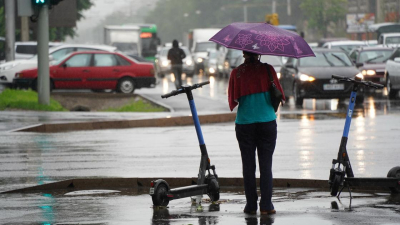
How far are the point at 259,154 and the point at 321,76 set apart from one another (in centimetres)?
1707

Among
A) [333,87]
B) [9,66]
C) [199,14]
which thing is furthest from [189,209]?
[199,14]

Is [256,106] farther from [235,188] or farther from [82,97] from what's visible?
[82,97]

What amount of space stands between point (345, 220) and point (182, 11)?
14104cm

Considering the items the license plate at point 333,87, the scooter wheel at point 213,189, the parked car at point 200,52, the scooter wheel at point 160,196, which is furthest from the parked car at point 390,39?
the scooter wheel at point 160,196

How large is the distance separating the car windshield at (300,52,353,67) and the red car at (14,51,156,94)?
6.59 metres

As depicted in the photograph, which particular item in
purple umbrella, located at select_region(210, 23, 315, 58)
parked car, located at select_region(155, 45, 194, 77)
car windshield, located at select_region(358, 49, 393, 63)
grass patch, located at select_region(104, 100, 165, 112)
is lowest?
parked car, located at select_region(155, 45, 194, 77)

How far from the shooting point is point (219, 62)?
49375 mm

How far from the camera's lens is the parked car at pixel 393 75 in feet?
87.6

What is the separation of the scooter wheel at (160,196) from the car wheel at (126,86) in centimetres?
2210

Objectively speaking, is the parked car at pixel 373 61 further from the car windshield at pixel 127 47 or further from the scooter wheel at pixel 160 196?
the car windshield at pixel 127 47

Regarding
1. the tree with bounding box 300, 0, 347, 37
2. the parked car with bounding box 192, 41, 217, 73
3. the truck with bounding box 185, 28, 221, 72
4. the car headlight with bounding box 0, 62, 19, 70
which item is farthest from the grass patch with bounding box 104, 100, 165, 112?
the tree with bounding box 300, 0, 347, 37

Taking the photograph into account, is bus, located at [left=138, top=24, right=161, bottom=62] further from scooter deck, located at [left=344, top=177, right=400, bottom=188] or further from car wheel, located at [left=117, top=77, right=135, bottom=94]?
scooter deck, located at [left=344, top=177, right=400, bottom=188]

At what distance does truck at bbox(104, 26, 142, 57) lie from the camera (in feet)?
198

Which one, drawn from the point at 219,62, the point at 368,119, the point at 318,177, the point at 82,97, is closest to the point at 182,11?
the point at 219,62
